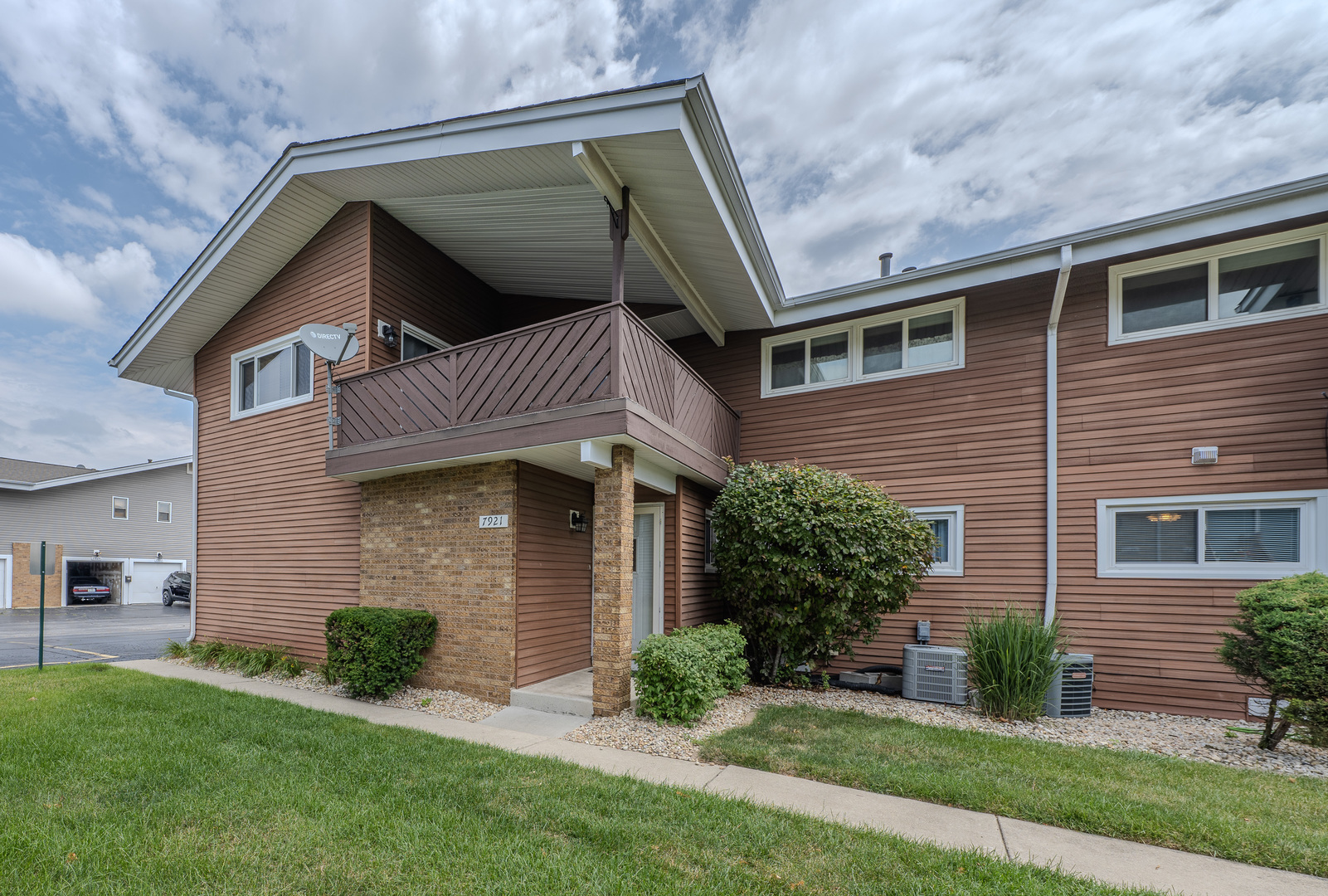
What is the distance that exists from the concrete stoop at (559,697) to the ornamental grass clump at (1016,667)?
12.6 feet

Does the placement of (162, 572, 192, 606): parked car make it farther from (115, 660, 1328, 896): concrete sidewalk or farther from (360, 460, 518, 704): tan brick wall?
(115, 660, 1328, 896): concrete sidewalk

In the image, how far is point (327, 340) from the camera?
7926 millimetres

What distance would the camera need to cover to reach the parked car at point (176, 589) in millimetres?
23828

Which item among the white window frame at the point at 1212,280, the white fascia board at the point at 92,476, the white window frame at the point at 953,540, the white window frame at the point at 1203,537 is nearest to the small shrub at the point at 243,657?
the white window frame at the point at 953,540

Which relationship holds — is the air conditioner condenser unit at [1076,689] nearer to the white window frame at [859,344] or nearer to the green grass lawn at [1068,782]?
the green grass lawn at [1068,782]

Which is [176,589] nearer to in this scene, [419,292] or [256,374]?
[256,374]

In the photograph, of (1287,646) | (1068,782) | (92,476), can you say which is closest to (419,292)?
(1068,782)

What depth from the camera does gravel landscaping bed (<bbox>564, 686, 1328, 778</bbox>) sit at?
16.9 ft

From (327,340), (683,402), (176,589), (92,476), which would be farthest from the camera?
(92,476)

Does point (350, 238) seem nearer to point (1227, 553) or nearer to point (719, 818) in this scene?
point (719, 818)

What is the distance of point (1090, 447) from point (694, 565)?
5.32 metres

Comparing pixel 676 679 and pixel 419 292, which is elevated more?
pixel 419 292

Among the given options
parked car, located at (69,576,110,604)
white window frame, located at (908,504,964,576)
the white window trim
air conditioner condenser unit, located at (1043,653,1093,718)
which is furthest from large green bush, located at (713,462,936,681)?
parked car, located at (69,576,110,604)

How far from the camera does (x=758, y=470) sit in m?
7.81
